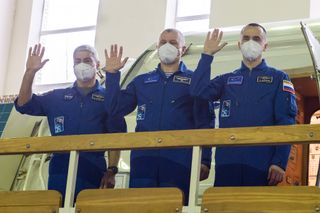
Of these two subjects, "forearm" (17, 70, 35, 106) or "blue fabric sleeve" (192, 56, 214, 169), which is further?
"forearm" (17, 70, 35, 106)

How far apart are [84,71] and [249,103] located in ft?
3.60

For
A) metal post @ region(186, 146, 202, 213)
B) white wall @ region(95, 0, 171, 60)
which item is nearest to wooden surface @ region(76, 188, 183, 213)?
metal post @ region(186, 146, 202, 213)

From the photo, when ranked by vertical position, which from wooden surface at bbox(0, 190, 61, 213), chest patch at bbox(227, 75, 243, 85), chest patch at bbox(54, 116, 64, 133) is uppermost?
chest patch at bbox(227, 75, 243, 85)

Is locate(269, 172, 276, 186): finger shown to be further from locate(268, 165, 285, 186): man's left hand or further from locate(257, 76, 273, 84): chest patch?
locate(257, 76, 273, 84): chest patch

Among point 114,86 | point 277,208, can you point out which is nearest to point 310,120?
point 114,86

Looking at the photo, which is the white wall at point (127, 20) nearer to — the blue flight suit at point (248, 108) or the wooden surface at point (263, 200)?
the blue flight suit at point (248, 108)

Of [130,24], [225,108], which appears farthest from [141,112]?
[130,24]

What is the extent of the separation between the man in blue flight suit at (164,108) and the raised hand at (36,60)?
536 mm

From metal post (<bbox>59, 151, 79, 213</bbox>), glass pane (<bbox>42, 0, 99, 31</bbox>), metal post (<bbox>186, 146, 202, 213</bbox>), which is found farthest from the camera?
glass pane (<bbox>42, 0, 99, 31</bbox>)

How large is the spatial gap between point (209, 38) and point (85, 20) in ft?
22.2

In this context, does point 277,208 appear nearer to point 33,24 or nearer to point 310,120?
point 310,120

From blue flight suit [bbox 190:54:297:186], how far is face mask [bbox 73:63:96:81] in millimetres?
794

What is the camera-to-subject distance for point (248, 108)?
3.87m

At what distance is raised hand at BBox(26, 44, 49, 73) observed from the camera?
14.7 ft
